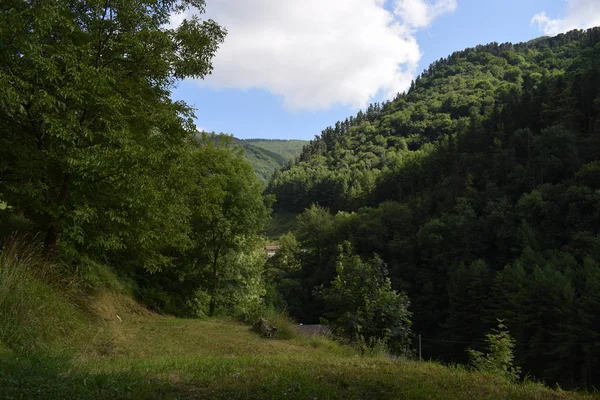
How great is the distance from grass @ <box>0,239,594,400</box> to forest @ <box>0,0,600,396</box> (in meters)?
0.42

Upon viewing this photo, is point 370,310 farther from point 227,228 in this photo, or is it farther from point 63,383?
point 63,383

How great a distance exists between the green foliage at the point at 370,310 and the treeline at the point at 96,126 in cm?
509

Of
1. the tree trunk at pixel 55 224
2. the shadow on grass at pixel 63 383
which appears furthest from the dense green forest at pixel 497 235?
the shadow on grass at pixel 63 383

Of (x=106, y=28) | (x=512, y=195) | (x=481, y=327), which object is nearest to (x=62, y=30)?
(x=106, y=28)

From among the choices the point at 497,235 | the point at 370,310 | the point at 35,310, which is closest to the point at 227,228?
the point at 370,310

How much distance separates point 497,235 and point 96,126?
2412 inches

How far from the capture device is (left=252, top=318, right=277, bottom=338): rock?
34.2ft

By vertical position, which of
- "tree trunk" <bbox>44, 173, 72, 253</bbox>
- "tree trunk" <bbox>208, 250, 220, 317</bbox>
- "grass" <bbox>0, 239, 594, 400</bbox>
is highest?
"tree trunk" <bbox>44, 173, 72, 253</bbox>

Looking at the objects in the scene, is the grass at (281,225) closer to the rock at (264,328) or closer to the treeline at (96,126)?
the rock at (264,328)

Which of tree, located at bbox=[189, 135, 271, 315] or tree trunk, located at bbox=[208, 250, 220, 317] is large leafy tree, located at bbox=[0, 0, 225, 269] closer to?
tree, located at bbox=[189, 135, 271, 315]

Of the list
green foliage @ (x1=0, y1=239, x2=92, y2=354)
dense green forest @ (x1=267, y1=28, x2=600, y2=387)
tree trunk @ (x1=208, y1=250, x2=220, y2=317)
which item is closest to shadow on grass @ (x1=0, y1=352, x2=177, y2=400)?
green foliage @ (x1=0, y1=239, x2=92, y2=354)

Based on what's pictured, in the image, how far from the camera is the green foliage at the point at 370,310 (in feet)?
34.7

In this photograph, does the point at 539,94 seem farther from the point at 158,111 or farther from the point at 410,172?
the point at 158,111

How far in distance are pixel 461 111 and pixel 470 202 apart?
82131 millimetres
